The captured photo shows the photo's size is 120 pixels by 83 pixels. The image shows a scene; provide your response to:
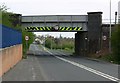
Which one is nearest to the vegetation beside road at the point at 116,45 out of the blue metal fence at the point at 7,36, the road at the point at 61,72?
the road at the point at 61,72

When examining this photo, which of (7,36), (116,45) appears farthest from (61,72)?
(116,45)

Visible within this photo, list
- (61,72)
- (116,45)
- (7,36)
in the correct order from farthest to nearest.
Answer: (116,45)
(7,36)
(61,72)

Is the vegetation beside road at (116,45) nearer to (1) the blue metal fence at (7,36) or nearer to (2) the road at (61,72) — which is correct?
(2) the road at (61,72)

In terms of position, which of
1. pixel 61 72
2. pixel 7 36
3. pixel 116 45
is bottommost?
pixel 61 72

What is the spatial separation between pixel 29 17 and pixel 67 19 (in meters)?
6.99

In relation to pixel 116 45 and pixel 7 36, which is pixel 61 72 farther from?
pixel 116 45

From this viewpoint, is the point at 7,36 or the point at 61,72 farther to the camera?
the point at 7,36

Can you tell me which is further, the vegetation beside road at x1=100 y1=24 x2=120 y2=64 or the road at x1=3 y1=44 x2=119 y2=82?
the vegetation beside road at x1=100 y1=24 x2=120 y2=64

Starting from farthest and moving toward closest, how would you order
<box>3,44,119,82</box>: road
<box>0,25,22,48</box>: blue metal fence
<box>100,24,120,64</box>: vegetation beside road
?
<box>100,24,120,64</box>: vegetation beside road
<box>0,25,22,48</box>: blue metal fence
<box>3,44,119,82</box>: road

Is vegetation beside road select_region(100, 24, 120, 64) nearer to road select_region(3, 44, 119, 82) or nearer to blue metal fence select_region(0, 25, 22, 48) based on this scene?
road select_region(3, 44, 119, 82)

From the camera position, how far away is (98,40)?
2736 inches

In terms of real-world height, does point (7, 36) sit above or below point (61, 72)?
above

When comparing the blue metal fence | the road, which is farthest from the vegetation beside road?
the blue metal fence

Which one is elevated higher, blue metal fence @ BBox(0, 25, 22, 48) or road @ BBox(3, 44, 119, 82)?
blue metal fence @ BBox(0, 25, 22, 48)
